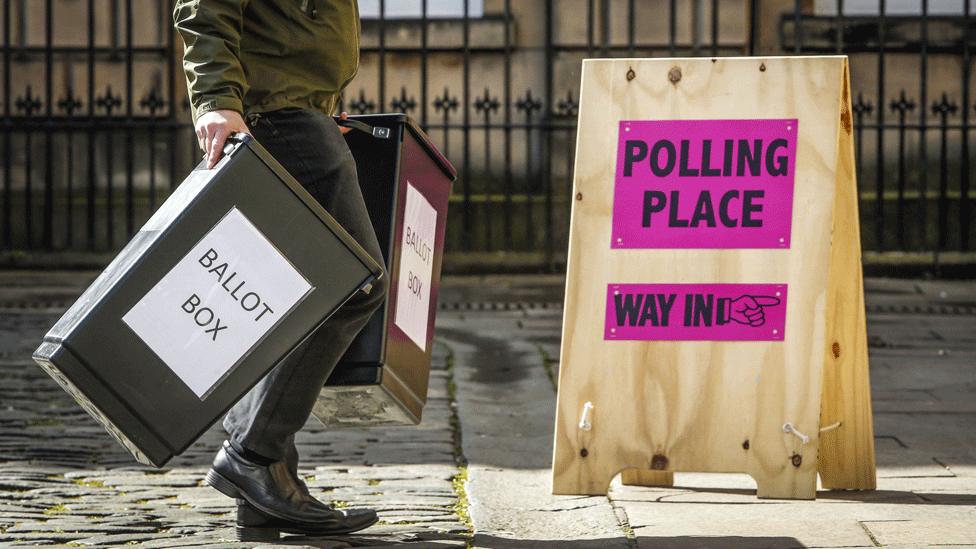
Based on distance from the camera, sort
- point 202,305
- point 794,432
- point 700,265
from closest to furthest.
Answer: point 202,305
point 794,432
point 700,265

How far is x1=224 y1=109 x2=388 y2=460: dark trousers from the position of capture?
3.41 m

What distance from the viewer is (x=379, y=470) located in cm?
455

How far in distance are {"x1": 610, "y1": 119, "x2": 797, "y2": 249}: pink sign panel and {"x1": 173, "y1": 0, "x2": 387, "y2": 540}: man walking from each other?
0.95m

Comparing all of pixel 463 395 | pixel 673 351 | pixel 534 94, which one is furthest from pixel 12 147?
pixel 673 351

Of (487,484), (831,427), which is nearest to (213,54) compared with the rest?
(487,484)

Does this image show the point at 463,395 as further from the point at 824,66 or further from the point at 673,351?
the point at 824,66

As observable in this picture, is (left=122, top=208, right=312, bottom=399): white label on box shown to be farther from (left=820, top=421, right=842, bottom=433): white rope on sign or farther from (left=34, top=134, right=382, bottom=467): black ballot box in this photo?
(left=820, top=421, right=842, bottom=433): white rope on sign

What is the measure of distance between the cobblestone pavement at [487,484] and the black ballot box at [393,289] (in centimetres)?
33

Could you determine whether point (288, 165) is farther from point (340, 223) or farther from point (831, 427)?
point (831, 427)

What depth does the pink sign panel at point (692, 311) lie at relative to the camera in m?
4.09

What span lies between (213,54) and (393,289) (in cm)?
78

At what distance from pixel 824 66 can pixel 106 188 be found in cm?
840

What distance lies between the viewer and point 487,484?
4.29m

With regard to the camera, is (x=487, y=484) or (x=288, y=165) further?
(x=487, y=484)
